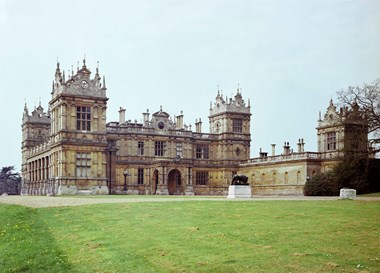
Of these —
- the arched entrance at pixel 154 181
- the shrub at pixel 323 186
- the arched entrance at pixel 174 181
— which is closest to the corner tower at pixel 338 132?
the shrub at pixel 323 186

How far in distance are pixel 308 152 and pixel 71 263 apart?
46448mm

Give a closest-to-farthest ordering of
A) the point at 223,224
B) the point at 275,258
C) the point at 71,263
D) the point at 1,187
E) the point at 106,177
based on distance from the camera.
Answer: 1. the point at 275,258
2. the point at 71,263
3. the point at 223,224
4. the point at 106,177
5. the point at 1,187

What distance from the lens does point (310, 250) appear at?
464 inches

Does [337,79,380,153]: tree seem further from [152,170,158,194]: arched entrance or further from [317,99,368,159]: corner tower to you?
[152,170,158,194]: arched entrance

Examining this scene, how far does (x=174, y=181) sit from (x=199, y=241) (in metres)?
52.0

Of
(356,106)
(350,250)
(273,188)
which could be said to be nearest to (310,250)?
(350,250)

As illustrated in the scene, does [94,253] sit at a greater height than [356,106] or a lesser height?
lesser

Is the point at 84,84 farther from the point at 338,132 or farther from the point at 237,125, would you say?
the point at 338,132

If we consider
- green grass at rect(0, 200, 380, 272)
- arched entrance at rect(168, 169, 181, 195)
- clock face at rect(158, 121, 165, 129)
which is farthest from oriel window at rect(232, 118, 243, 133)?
green grass at rect(0, 200, 380, 272)

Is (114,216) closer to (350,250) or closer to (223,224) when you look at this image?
(223,224)

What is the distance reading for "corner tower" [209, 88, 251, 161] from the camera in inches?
2766

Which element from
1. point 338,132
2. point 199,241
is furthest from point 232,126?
point 199,241

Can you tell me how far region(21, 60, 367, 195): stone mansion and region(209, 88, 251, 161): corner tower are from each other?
0.14 metres

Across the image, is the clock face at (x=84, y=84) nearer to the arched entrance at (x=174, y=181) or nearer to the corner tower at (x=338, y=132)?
the arched entrance at (x=174, y=181)
